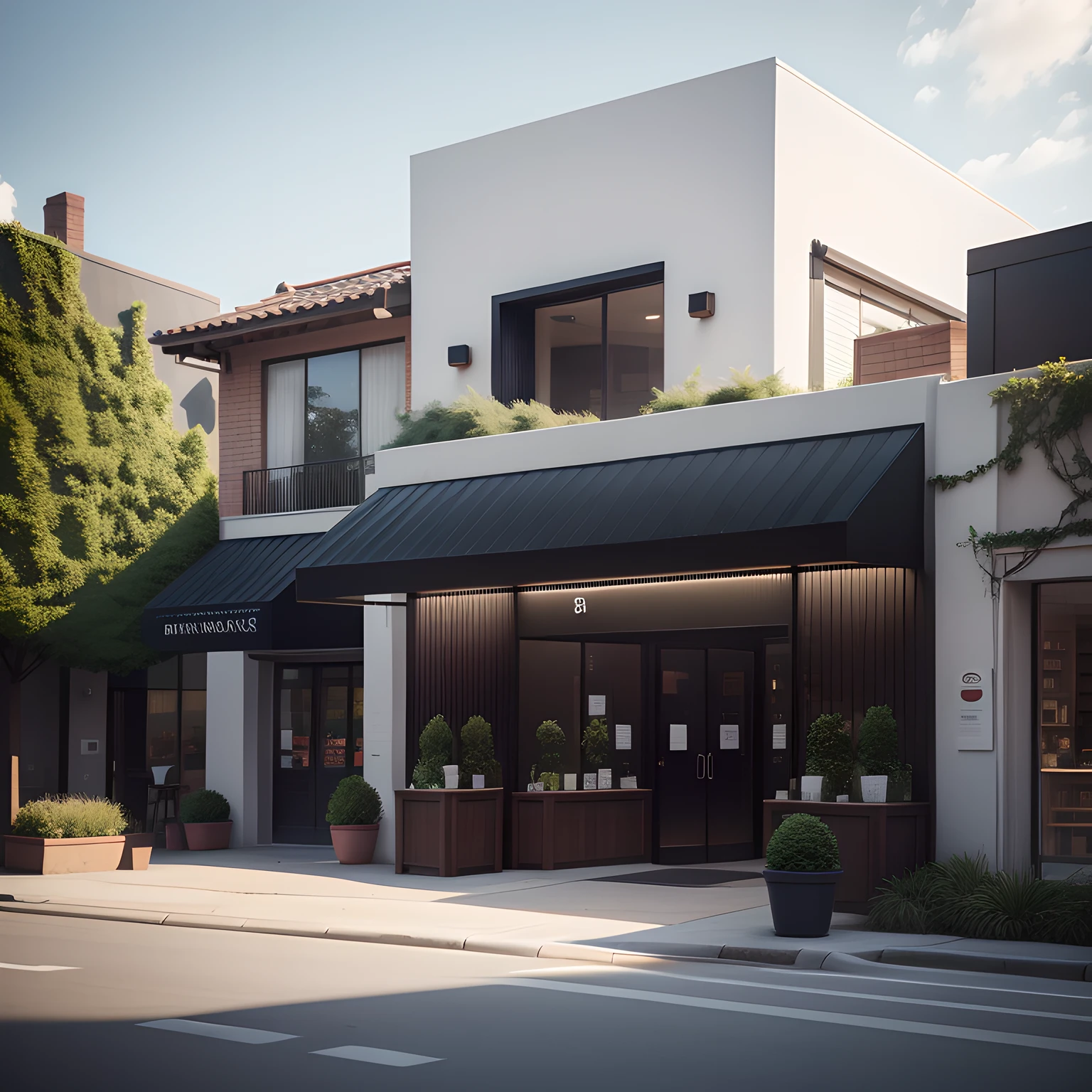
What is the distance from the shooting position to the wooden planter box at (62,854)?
716 inches

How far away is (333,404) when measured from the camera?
73.3 feet

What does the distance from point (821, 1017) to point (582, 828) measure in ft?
29.2

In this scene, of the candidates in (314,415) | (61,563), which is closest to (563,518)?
(314,415)

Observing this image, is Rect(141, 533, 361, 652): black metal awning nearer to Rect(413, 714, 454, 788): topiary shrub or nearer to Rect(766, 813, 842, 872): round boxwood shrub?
Rect(413, 714, 454, 788): topiary shrub

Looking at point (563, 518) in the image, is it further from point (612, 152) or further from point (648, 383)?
point (612, 152)

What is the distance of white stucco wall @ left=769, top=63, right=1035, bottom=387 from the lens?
17547 millimetres

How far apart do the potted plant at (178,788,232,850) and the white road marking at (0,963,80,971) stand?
1074 centimetres

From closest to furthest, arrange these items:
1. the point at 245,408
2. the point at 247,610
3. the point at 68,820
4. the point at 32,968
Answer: the point at 32,968
the point at 68,820
the point at 247,610
the point at 245,408

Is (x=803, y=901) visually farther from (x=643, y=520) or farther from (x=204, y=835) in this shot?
(x=204, y=835)

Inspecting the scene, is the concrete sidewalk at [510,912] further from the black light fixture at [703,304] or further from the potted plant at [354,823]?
the black light fixture at [703,304]

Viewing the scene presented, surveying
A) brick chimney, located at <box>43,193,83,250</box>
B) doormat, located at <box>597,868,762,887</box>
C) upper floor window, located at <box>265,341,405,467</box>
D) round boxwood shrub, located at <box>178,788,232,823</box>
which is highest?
brick chimney, located at <box>43,193,83,250</box>

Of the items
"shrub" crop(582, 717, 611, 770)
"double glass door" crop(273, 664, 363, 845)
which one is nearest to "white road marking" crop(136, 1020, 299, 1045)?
"shrub" crop(582, 717, 611, 770)

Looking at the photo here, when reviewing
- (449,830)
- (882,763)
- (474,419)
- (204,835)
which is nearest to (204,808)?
(204,835)

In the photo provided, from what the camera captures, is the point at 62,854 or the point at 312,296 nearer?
the point at 62,854
